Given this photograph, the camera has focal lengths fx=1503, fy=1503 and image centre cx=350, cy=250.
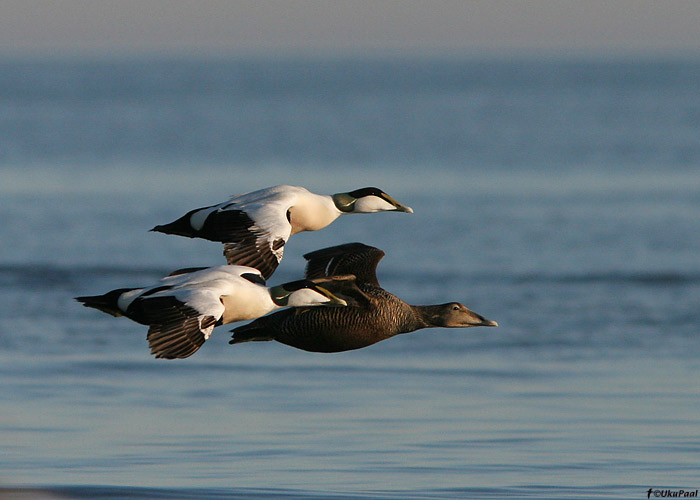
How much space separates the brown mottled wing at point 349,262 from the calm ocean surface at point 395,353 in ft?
5.73

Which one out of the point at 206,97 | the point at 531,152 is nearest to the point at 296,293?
the point at 531,152

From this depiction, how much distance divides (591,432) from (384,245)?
14.2 m

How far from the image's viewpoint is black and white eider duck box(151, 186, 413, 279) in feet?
34.0

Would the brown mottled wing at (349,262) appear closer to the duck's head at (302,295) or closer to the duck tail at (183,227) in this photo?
the duck's head at (302,295)

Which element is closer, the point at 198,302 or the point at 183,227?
the point at 198,302

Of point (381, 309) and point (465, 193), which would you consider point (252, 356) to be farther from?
point (465, 193)

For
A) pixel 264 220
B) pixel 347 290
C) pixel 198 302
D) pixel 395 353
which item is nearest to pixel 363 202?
pixel 347 290

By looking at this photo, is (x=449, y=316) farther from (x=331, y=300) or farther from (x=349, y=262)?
(x=331, y=300)

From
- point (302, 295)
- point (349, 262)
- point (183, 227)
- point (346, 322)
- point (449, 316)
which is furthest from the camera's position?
point (349, 262)

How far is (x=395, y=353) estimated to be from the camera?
711 inches

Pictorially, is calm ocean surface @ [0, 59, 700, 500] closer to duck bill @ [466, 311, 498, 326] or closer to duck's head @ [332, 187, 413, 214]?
duck bill @ [466, 311, 498, 326]

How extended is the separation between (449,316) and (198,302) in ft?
7.73

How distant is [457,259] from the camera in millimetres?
26359

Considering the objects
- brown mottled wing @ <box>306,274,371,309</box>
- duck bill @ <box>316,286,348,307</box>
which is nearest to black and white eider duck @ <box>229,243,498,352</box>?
brown mottled wing @ <box>306,274,371,309</box>
